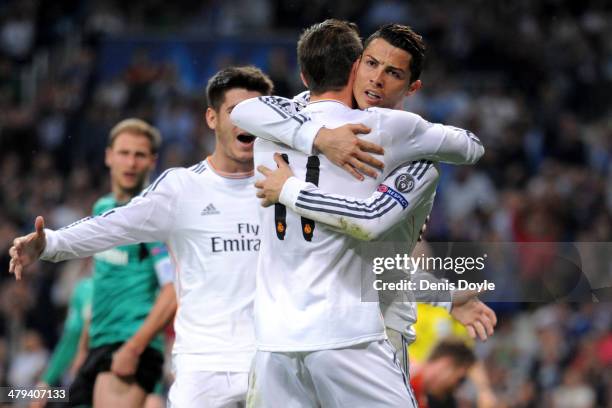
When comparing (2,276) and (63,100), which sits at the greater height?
(63,100)

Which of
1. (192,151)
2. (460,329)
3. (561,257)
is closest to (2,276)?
(192,151)

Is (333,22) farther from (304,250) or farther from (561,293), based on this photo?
(561,293)

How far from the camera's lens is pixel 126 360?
5738 mm

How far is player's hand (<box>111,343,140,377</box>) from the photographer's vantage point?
225 inches

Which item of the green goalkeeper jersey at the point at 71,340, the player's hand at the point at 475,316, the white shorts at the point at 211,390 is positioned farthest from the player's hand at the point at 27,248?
the green goalkeeper jersey at the point at 71,340

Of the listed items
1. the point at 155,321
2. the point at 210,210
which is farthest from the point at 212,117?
the point at 155,321

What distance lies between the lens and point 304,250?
414cm

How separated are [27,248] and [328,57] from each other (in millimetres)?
1514

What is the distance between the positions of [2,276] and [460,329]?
6.16 metres

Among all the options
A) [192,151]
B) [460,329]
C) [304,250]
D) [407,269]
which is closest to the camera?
[304,250]

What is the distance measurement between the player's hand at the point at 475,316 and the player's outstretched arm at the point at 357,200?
0.66m

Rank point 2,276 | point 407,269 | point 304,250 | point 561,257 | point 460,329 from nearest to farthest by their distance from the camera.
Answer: point 304,250
point 407,269
point 561,257
point 460,329
point 2,276

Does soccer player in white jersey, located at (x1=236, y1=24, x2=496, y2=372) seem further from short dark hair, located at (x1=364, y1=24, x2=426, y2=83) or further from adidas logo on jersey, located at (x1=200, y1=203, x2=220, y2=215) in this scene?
adidas logo on jersey, located at (x1=200, y1=203, x2=220, y2=215)

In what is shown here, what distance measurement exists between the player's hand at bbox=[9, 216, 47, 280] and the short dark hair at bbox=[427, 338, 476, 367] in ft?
9.57
